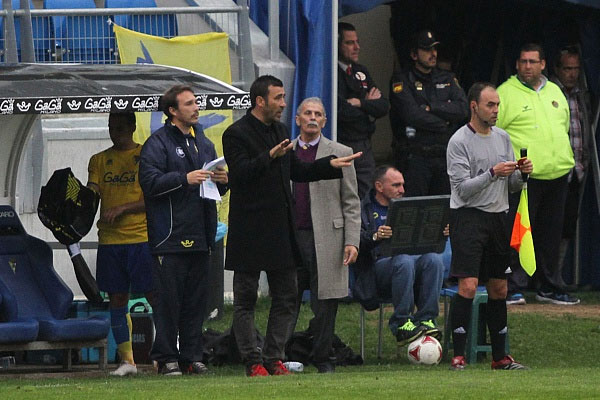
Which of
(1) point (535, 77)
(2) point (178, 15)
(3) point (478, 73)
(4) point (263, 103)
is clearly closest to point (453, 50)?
(3) point (478, 73)

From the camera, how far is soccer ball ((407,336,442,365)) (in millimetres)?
12664

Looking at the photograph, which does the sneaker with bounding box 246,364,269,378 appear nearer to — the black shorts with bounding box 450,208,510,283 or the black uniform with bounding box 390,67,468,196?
the black shorts with bounding box 450,208,510,283

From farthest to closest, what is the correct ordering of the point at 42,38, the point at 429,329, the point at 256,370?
the point at 42,38, the point at 429,329, the point at 256,370

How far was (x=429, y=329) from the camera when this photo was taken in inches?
505

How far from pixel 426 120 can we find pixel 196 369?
15.4 ft

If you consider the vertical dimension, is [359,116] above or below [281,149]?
above

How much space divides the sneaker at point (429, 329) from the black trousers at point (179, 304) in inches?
78.0

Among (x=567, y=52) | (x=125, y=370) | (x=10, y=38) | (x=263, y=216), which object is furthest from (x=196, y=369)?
(x=567, y=52)

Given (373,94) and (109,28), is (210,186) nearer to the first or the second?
(109,28)

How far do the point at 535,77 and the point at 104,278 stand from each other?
544 centimetres

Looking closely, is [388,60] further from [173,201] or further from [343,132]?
[173,201]

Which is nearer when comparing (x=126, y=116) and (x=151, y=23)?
(x=126, y=116)

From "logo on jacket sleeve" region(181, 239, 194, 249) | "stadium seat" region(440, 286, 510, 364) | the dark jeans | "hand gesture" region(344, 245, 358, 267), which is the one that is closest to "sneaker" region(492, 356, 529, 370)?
"stadium seat" region(440, 286, 510, 364)

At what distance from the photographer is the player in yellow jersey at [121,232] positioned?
1194 centimetres
